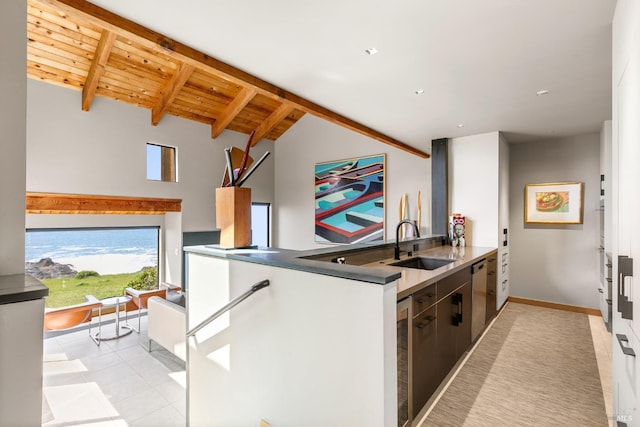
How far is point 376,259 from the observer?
9.58ft

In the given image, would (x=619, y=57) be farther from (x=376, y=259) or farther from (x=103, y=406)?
(x=103, y=406)

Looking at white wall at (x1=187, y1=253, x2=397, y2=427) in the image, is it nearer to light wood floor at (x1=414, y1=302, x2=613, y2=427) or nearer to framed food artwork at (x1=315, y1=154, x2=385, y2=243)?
light wood floor at (x1=414, y1=302, x2=613, y2=427)

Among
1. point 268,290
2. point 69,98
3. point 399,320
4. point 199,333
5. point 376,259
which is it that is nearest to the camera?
point 399,320

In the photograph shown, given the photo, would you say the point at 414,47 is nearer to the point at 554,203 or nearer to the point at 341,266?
the point at 341,266

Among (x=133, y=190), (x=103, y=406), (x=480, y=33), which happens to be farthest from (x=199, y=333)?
(x=133, y=190)

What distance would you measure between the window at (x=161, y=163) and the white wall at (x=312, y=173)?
267 cm

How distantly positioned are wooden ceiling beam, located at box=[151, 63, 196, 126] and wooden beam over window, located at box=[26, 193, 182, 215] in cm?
149

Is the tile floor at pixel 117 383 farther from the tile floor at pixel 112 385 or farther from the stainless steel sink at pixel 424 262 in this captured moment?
the stainless steel sink at pixel 424 262

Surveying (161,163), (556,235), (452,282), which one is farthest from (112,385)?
(556,235)

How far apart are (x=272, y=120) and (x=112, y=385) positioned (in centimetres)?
550

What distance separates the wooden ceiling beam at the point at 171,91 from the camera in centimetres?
487

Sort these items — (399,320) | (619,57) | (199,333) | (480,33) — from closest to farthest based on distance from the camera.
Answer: (619,57)
(399,320)
(480,33)
(199,333)

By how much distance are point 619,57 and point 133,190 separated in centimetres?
619

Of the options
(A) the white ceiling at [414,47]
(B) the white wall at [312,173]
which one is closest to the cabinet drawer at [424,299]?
Answer: (A) the white ceiling at [414,47]
